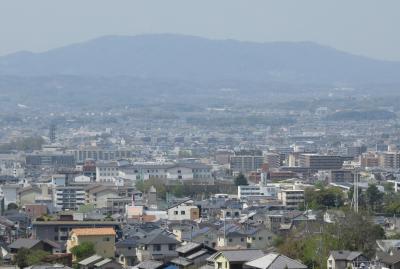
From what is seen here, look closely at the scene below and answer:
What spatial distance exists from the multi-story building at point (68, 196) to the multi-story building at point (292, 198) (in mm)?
4776

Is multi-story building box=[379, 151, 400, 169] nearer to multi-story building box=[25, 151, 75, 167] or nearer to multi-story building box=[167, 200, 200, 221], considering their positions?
multi-story building box=[25, 151, 75, 167]

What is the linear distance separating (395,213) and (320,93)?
112 meters

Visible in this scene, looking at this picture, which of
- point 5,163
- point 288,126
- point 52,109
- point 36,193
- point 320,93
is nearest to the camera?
point 36,193

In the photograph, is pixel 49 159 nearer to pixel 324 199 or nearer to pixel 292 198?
pixel 292 198

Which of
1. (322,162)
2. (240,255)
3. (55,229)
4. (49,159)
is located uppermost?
(240,255)

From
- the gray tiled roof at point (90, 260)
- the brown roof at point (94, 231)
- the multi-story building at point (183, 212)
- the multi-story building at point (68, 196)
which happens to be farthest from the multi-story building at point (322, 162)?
the gray tiled roof at point (90, 260)

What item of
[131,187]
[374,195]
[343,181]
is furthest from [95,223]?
[343,181]

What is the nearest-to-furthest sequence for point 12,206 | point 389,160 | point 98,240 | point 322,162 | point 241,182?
point 98,240
point 12,206
point 241,182
point 322,162
point 389,160

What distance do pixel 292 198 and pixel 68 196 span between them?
18.5ft

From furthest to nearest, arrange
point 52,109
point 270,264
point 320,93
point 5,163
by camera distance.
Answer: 1. point 320,93
2. point 52,109
3. point 5,163
4. point 270,264

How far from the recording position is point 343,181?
39.7 metres

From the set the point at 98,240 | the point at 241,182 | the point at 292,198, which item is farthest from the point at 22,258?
the point at 241,182

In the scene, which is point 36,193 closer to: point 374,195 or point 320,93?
point 374,195

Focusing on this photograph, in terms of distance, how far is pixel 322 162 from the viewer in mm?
47750
